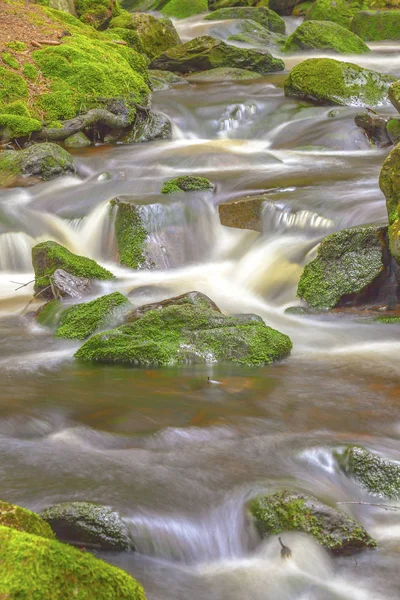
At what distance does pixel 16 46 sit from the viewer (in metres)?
14.6

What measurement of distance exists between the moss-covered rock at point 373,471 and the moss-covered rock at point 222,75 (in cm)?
1503

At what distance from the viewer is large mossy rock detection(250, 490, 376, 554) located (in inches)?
133

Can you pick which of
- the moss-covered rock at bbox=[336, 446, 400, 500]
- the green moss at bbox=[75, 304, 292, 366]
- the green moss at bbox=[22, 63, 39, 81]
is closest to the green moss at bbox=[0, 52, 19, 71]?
the green moss at bbox=[22, 63, 39, 81]

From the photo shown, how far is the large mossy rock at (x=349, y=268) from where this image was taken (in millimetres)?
7168

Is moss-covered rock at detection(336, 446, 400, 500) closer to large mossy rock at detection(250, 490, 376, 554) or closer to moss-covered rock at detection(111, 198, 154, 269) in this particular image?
large mossy rock at detection(250, 490, 376, 554)

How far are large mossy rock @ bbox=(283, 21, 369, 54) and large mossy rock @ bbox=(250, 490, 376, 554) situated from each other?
18.7 metres

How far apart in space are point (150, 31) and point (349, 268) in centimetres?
1441

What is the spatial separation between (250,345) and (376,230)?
6.87 ft

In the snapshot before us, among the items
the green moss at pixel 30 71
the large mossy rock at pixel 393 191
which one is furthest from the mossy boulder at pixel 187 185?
the green moss at pixel 30 71

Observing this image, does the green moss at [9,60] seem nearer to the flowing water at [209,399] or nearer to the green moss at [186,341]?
the flowing water at [209,399]

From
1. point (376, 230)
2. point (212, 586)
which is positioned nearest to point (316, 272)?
point (376, 230)

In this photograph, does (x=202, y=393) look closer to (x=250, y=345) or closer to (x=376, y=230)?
(x=250, y=345)

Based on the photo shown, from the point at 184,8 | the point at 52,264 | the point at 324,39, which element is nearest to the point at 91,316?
the point at 52,264

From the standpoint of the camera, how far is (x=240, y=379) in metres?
5.51
